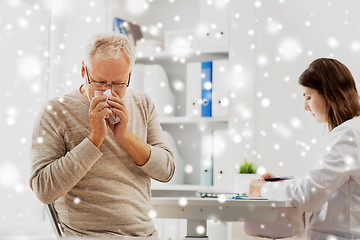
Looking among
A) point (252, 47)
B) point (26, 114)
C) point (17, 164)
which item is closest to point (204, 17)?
point (252, 47)

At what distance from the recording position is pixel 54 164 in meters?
1.11

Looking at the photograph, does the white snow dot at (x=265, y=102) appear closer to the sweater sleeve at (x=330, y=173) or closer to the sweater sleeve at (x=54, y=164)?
the sweater sleeve at (x=330, y=173)

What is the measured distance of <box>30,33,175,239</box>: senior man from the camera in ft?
3.65

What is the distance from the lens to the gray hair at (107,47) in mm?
1203

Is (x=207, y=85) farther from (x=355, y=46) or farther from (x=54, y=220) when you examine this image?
(x=54, y=220)

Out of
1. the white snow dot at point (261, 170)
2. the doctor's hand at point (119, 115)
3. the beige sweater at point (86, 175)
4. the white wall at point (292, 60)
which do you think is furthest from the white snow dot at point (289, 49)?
the doctor's hand at point (119, 115)

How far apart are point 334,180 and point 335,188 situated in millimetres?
38

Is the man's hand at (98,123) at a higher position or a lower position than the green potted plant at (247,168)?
higher

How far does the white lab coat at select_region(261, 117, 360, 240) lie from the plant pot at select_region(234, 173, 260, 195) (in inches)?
16.5

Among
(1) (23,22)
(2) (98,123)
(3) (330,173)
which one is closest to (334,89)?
(3) (330,173)

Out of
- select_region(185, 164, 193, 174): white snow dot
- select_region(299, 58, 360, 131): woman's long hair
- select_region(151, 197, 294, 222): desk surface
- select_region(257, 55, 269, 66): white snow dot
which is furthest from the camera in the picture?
select_region(185, 164, 193, 174): white snow dot

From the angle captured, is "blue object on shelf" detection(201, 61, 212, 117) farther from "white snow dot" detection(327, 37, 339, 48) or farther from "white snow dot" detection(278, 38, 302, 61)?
"white snow dot" detection(327, 37, 339, 48)

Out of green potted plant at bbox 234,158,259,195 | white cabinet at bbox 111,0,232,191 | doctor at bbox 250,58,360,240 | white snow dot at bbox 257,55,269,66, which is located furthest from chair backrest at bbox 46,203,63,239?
white snow dot at bbox 257,55,269,66

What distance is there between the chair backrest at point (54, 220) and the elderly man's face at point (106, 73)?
1.05 feet
